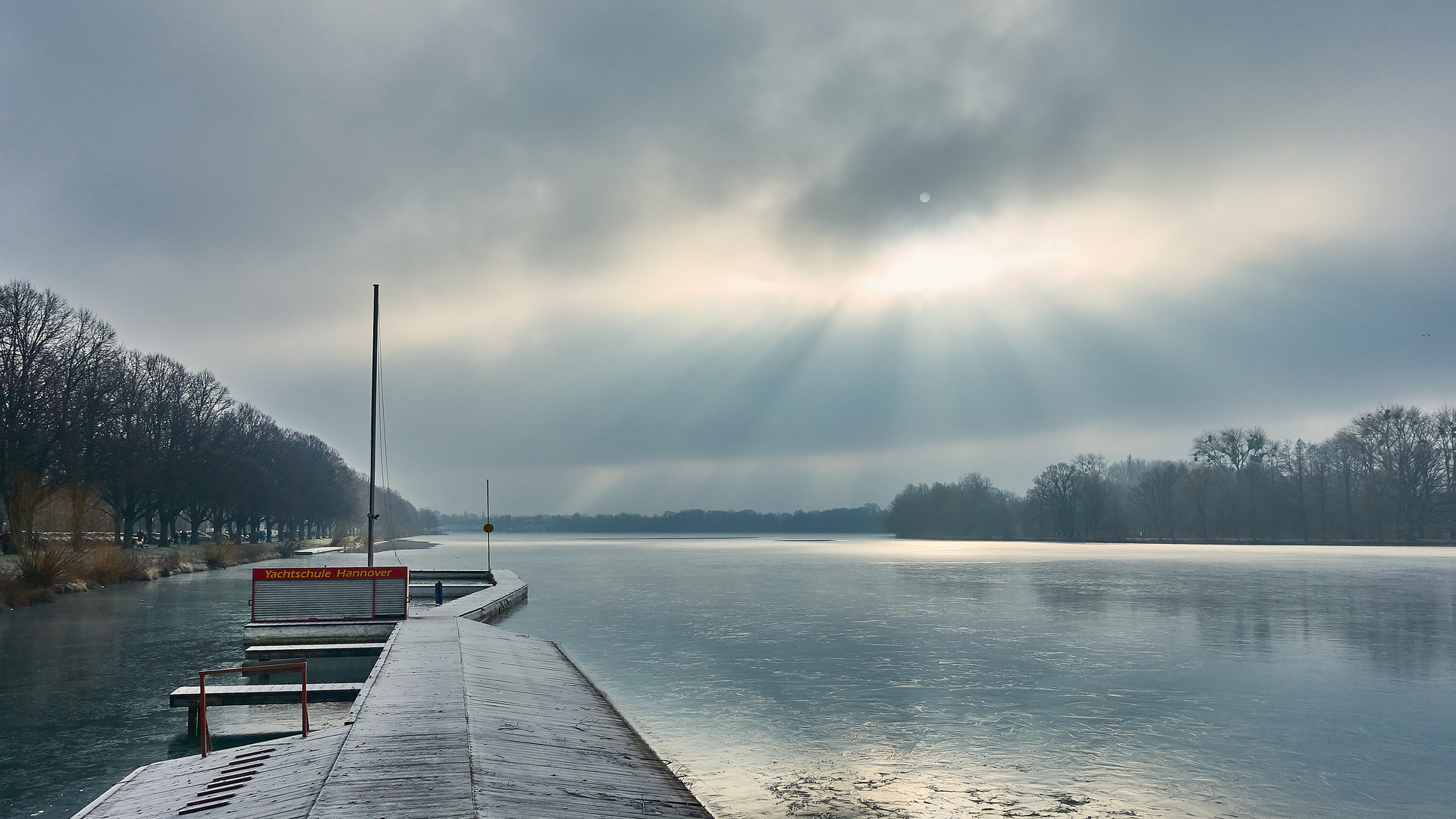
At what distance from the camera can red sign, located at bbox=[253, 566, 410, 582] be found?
28812 millimetres

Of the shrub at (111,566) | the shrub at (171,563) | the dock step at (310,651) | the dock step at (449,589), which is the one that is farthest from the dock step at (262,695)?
the shrub at (171,563)

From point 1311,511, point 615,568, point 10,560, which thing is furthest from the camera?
point 1311,511

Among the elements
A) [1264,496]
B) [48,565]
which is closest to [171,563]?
[48,565]

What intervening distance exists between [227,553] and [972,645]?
Answer: 7065 cm

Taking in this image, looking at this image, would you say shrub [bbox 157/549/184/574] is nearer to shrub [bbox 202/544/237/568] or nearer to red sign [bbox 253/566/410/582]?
shrub [bbox 202/544/237/568]

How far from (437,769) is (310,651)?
16.3m

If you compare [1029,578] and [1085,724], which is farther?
[1029,578]

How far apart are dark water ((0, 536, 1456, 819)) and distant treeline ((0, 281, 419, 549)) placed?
46.8 ft

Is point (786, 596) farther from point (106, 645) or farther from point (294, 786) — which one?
point (294, 786)

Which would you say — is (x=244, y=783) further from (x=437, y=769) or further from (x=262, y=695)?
(x=262, y=695)

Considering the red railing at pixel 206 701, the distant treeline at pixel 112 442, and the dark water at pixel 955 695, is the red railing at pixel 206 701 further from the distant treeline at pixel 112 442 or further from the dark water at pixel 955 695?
the distant treeline at pixel 112 442

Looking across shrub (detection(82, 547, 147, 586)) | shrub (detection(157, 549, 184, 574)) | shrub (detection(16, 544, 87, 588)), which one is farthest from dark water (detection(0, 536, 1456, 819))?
shrub (detection(157, 549, 184, 574))

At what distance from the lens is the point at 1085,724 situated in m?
16.7

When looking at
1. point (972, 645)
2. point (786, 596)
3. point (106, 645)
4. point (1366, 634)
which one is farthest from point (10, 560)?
point (1366, 634)
